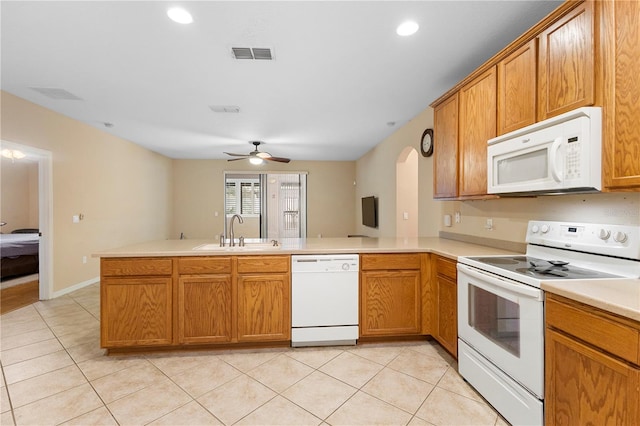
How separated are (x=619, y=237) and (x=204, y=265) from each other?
272cm

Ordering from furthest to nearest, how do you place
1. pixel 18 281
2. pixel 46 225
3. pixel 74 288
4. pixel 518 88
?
pixel 18 281 < pixel 74 288 < pixel 46 225 < pixel 518 88

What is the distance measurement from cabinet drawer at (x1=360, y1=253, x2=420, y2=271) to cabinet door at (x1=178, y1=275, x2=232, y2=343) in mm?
1197

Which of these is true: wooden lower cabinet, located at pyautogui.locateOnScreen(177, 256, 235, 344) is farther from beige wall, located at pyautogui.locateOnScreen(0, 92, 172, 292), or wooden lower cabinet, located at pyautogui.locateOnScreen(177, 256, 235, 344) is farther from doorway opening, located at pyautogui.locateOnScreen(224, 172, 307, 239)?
doorway opening, located at pyautogui.locateOnScreen(224, 172, 307, 239)

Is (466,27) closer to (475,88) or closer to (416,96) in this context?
(475,88)

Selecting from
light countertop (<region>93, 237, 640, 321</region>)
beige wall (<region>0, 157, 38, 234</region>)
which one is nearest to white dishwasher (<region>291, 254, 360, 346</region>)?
light countertop (<region>93, 237, 640, 321</region>)

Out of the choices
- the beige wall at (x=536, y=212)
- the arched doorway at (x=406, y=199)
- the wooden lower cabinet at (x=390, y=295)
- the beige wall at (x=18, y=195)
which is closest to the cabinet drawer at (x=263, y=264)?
the wooden lower cabinet at (x=390, y=295)

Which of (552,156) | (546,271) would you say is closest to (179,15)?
(552,156)

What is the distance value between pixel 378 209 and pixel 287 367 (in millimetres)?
4015

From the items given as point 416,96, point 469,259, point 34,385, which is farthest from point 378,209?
point 34,385

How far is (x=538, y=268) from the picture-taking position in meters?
1.65

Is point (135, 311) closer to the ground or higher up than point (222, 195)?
closer to the ground

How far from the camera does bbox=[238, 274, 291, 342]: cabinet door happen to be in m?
2.44

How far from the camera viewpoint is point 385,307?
101 inches

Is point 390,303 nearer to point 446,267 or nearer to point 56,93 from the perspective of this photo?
point 446,267
